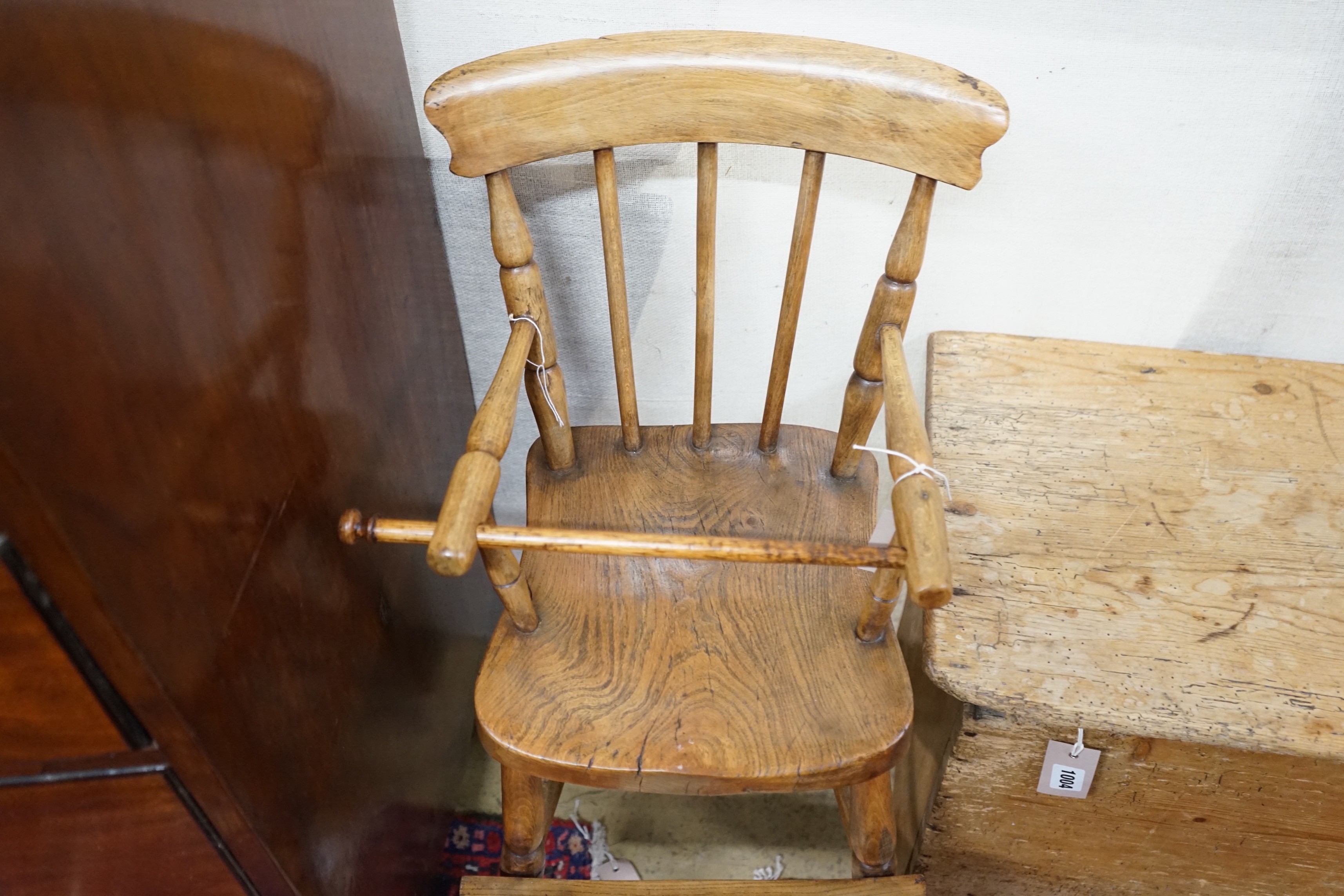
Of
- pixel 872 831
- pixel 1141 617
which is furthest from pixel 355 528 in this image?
pixel 1141 617

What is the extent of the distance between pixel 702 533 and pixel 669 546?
218mm

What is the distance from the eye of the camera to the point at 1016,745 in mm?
793

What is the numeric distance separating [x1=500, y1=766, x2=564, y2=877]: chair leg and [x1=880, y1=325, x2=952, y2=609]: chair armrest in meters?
0.41

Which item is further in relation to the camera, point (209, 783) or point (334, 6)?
point (334, 6)

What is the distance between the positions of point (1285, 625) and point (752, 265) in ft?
1.98

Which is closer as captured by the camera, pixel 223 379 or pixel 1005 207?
pixel 223 379

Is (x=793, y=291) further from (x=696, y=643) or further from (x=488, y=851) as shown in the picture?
(x=488, y=851)

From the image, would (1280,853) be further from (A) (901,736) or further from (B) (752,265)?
(B) (752,265)

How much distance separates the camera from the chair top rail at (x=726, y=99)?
27.0 inches

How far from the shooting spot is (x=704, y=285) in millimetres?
791

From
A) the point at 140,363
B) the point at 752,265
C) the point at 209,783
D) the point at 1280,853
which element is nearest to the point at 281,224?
the point at 140,363

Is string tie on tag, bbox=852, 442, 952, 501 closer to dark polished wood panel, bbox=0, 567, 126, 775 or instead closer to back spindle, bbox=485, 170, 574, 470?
back spindle, bbox=485, 170, 574, 470

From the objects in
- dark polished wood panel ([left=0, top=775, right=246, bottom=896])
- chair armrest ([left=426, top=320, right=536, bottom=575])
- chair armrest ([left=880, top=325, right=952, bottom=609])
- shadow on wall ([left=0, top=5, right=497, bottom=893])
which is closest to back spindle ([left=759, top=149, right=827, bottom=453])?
chair armrest ([left=880, top=325, right=952, bottom=609])

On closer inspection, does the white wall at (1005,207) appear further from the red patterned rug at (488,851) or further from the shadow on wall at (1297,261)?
the red patterned rug at (488,851)
